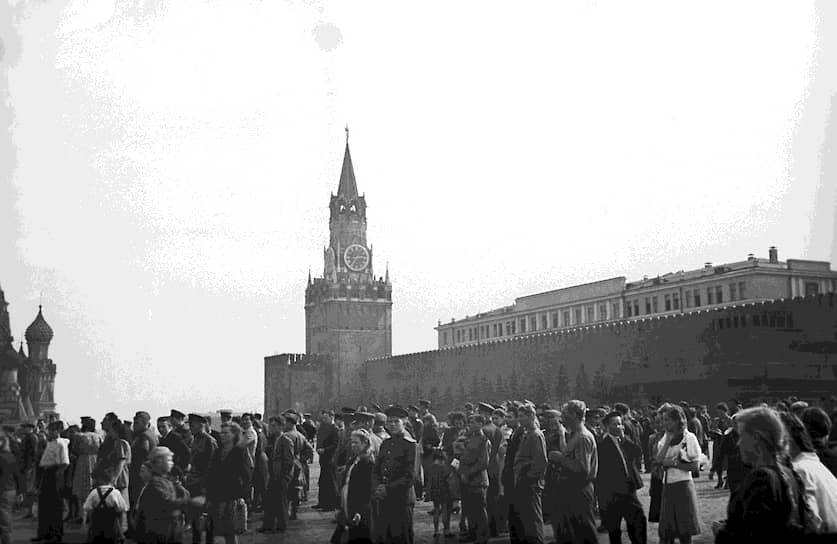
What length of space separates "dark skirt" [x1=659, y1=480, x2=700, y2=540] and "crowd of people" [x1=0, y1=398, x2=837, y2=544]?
1 centimetres

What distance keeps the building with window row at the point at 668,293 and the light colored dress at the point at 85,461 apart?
4592 cm

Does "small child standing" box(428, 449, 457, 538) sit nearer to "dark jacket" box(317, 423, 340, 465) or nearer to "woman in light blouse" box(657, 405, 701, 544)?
"dark jacket" box(317, 423, 340, 465)

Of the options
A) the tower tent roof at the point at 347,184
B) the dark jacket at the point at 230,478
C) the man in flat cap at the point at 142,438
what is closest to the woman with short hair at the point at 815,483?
the dark jacket at the point at 230,478

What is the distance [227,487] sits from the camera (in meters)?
8.21

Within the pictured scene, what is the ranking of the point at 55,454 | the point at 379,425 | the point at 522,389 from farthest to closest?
the point at 522,389 < the point at 379,425 < the point at 55,454

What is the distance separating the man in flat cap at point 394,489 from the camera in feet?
24.2

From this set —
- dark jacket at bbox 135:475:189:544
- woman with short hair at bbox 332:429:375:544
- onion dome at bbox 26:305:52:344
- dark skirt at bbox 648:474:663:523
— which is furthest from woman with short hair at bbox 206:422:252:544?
onion dome at bbox 26:305:52:344

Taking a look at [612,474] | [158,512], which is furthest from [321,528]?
[158,512]

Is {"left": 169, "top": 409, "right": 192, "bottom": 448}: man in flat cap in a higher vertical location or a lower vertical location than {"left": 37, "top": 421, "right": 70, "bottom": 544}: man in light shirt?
higher

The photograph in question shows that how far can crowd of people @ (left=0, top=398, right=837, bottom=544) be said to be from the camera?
3.55 meters

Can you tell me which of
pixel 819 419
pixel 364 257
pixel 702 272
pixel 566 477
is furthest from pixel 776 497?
pixel 364 257

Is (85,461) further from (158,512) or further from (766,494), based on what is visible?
(766,494)

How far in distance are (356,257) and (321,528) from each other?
61.9 m

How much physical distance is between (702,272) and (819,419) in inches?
2058
